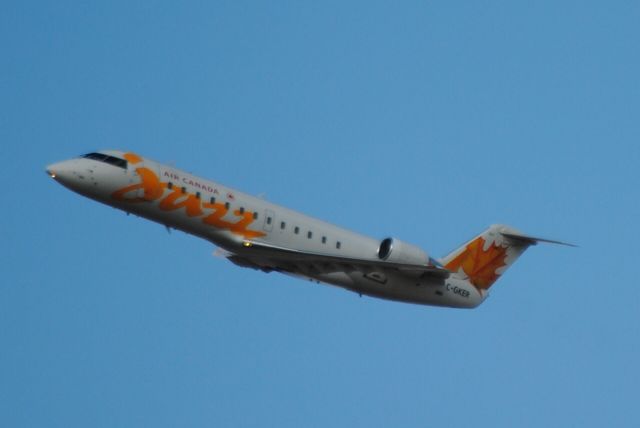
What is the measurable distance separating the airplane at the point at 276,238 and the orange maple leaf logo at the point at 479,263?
3cm

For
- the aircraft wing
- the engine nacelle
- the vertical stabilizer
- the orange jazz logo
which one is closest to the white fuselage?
the orange jazz logo

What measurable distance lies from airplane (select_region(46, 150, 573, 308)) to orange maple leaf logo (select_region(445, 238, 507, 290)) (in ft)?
0.10

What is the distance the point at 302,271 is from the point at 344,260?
1.75 metres

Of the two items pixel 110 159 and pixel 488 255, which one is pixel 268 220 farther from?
pixel 488 255

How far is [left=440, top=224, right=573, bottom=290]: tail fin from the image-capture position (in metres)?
40.4

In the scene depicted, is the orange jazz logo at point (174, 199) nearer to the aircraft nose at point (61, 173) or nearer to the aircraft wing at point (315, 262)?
the aircraft wing at point (315, 262)

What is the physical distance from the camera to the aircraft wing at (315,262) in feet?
119

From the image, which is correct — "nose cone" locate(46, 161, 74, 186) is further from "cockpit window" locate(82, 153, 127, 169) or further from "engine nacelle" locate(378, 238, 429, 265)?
"engine nacelle" locate(378, 238, 429, 265)

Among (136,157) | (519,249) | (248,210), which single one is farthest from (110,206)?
(519,249)

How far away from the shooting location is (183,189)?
35.6m

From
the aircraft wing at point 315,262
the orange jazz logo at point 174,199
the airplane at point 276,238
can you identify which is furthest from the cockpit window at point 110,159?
the aircraft wing at point 315,262

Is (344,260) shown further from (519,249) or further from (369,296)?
(519,249)

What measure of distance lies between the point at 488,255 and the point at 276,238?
25.6ft

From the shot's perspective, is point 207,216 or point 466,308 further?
point 466,308
